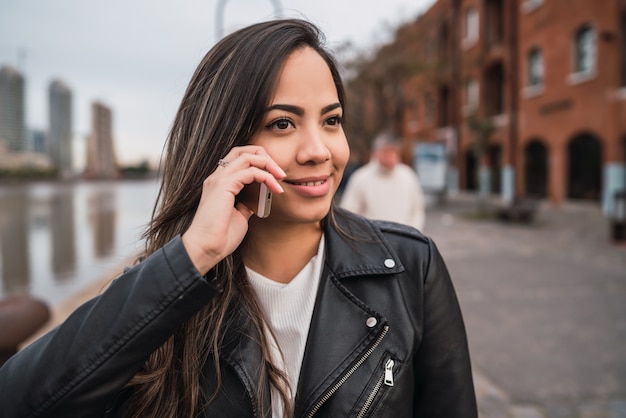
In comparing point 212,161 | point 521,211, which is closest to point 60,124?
point 521,211

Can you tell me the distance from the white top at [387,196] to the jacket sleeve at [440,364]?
3.82 metres

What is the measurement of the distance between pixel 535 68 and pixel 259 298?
23.6 m

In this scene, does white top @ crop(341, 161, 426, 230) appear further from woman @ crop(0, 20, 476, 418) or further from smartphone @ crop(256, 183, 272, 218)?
smartphone @ crop(256, 183, 272, 218)

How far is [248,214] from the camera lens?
1359 mm

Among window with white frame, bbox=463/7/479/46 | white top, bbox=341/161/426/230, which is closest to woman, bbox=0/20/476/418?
white top, bbox=341/161/426/230

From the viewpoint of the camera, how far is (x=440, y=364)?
141 cm

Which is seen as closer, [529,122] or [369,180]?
[369,180]

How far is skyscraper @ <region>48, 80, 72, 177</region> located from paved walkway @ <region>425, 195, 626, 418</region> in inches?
3949

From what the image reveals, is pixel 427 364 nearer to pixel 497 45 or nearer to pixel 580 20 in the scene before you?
pixel 580 20

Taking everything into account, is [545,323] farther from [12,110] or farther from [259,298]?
[12,110]

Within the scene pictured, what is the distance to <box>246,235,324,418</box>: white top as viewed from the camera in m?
1.40

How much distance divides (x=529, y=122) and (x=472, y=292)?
1750 cm

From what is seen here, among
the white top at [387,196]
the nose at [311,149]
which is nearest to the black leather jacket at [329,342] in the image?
the nose at [311,149]

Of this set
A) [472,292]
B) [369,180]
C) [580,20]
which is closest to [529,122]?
[580,20]
